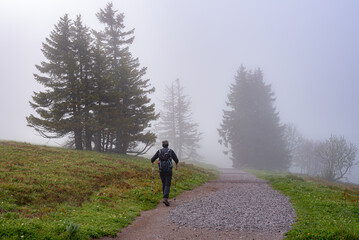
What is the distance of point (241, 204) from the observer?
1257 centimetres

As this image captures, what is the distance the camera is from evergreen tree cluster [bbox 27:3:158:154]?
23.8 meters

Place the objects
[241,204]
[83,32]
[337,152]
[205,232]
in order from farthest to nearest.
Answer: [337,152] < [83,32] < [241,204] < [205,232]

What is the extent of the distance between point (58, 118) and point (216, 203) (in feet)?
62.1

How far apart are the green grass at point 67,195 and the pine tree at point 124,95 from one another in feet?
25.2

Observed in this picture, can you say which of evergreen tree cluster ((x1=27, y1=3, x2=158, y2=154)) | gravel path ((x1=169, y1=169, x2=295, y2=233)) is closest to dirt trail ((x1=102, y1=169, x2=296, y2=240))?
gravel path ((x1=169, y1=169, x2=295, y2=233))

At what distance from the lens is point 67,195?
1177cm

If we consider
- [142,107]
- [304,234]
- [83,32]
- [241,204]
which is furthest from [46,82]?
[304,234]

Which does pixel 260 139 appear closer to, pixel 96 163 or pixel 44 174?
pixel 96 163

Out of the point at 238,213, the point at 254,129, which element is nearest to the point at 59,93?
the point at 238,213

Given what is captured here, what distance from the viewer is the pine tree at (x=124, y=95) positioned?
26625mm

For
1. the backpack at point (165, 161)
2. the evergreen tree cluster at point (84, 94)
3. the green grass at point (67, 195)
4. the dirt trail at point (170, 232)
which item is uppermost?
the evergreen tree cluster at point (84, 94)

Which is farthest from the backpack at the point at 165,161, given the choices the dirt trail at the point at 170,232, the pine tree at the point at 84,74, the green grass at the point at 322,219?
the pine tree at the point at 84,74

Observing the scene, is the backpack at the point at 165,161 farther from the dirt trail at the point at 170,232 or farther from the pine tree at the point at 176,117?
the pine tree at the point at 176,117

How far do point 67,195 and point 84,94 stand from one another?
15140mm
